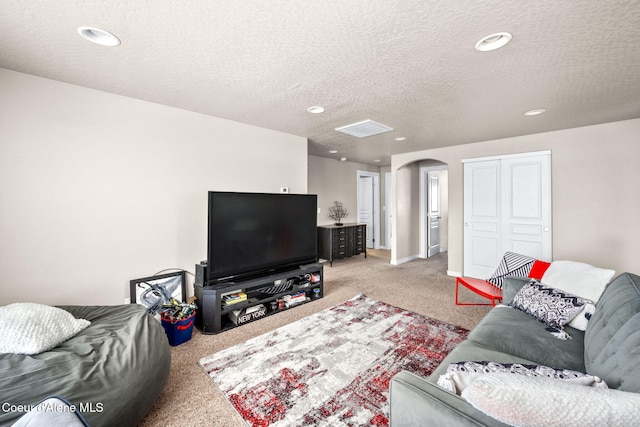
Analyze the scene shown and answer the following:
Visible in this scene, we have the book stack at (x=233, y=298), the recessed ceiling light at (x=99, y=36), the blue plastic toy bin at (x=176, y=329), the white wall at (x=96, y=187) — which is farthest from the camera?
the book stack at (x=233, y=298)

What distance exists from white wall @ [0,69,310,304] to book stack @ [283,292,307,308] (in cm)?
114

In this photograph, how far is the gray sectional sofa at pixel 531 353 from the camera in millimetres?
917

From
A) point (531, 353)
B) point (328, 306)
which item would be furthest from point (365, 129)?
point (531, 353)

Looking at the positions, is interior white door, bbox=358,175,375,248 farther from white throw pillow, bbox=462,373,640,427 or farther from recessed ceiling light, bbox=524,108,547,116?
white throw pillow, bbox=462,373,640,427

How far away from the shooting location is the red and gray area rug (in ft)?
5.45

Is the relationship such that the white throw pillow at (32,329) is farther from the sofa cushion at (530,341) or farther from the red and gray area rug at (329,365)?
the sofa cushion at (530,341)

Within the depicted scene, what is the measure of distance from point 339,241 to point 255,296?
2.93 m

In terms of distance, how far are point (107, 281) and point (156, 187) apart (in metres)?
1.02

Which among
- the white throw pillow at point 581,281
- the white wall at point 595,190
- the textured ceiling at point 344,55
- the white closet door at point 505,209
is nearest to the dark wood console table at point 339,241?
the white closet door at point 505,209

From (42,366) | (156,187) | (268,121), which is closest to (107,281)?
(156,187)

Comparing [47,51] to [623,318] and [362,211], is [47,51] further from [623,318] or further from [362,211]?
[362,211]

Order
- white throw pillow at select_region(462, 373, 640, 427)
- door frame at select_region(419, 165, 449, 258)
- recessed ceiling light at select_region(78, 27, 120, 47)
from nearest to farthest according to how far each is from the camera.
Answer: white throw pillow at select_region(462, 373, 640, 427) → recessed ceiling light at select_region(78, 27, 120, 47) → door frame at select_region(419, 165, 449, 258)

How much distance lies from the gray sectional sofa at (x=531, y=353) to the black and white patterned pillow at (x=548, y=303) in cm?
6

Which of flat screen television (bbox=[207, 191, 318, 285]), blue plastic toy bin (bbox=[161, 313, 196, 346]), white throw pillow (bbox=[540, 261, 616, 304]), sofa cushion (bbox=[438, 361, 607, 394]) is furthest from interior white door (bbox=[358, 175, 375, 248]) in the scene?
sofa cushion (bbox=[438, 361, 607, 394])
